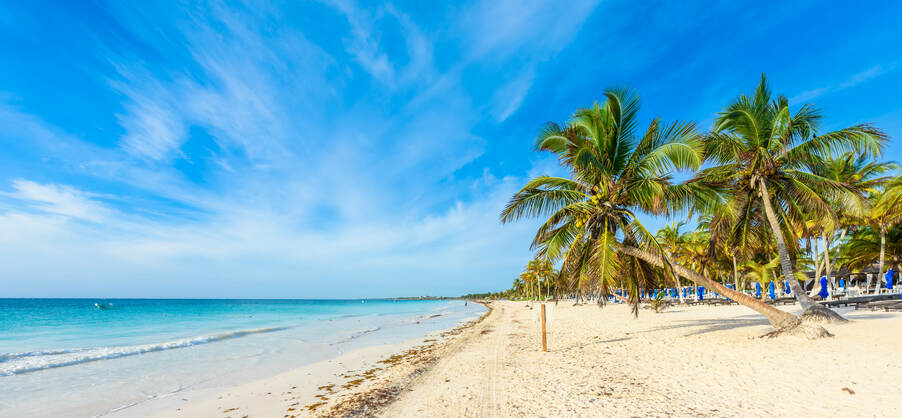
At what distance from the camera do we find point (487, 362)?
29.2 feet

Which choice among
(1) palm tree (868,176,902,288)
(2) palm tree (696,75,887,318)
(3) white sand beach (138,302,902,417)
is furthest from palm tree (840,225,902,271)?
(3) white sand beach (138,302,902,417)

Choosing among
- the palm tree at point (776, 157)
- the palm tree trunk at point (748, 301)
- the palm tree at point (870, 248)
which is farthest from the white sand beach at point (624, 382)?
the palm tree at point (870, 248)

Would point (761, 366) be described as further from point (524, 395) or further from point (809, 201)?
point (809, 201)

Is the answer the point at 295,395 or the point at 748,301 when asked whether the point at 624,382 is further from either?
the point at 295,395

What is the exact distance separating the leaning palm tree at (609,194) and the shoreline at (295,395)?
17.1ft

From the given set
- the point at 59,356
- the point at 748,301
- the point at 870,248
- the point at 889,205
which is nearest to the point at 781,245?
the point at 748,301

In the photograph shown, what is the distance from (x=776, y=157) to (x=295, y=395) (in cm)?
1376

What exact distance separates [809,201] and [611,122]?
5.83 meters

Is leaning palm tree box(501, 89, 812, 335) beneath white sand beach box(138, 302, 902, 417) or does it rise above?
above

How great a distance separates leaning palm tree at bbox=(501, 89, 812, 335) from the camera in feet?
28.8

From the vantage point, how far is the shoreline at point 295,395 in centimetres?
652

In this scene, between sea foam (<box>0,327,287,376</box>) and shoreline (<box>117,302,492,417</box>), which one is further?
sea foam (<box>0,327,287,376</box>)

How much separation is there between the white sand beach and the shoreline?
0.14 feet

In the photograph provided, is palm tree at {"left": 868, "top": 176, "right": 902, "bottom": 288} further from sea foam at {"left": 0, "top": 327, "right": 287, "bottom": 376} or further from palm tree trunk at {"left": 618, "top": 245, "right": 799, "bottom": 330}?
sea foam at {"left": 0, "top": 327, "right": 287, "bottom": 376}
